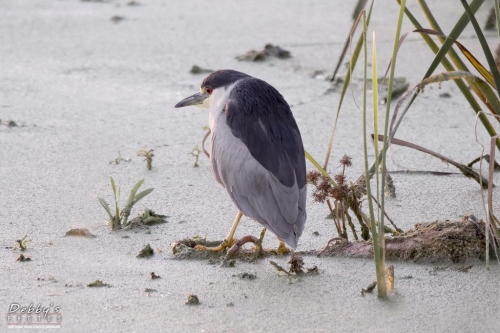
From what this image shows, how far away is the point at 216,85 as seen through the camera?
328 cm

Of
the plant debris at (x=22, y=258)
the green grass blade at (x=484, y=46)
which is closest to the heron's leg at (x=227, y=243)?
the plant debris at (x=22, y=258)

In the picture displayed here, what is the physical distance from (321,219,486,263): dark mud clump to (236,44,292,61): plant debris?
8.39 feet

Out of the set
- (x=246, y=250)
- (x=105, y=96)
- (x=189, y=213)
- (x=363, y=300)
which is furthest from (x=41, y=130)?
(x=363, y=300)

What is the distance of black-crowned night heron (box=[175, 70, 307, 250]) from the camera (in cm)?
270

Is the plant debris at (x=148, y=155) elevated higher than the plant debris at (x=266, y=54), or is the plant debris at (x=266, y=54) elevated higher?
the plant debris at (x=266, y=54)

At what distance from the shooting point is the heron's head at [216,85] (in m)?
3.24

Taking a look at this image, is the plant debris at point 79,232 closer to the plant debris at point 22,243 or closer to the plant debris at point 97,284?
the plant debris at point 22,243

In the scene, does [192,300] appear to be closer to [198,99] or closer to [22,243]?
[22,243]

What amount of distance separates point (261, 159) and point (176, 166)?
860 mm

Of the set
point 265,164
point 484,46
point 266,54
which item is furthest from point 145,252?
point 266,54

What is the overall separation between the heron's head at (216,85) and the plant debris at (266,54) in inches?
68.2

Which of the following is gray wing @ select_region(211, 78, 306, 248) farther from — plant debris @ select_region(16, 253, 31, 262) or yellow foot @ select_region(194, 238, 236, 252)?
plant debris @ select_region(16, 253, 31, 262)

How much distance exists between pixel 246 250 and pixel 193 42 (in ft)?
9.53

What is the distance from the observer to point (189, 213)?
3086 millimetres
